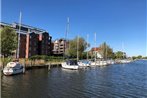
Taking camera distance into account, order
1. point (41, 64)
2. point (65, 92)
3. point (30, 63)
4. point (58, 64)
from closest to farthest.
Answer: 1. point (65, 92)
2. point (30, 63)
3. point (41, 64)
4. point (58, 64)

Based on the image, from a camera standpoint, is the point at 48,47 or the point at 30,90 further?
the point at 48,47

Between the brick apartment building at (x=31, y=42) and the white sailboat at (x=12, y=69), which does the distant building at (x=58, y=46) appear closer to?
the brick apartment building at (x=31, y=42)

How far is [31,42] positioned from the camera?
11531 centimetres

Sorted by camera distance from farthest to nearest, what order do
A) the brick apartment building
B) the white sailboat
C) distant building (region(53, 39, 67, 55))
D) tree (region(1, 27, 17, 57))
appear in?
distant building (region(53, 39, 67, 55))
the brick apartment building
tree (region(1, 27, 17, 57))
the white sailboat

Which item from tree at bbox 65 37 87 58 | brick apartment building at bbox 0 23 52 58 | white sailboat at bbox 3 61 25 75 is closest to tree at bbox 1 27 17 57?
white sailboat at bbox 3 61 25 75

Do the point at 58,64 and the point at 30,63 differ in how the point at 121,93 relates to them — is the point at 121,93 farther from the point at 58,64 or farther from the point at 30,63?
the point at 58,64

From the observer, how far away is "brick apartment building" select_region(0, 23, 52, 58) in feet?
365

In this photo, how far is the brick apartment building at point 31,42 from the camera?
111m

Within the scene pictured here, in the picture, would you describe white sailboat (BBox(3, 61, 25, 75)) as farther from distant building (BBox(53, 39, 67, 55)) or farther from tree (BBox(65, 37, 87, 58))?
distant building (BBox(53, 39, 67, 55))

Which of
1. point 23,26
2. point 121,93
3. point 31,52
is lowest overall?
point 121,93

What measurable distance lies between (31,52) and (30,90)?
86411 mm

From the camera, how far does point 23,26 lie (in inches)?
5002

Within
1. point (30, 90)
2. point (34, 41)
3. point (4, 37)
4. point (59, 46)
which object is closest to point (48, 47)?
point (34, 41)

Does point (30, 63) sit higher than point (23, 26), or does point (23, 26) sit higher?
point (23, 26)
